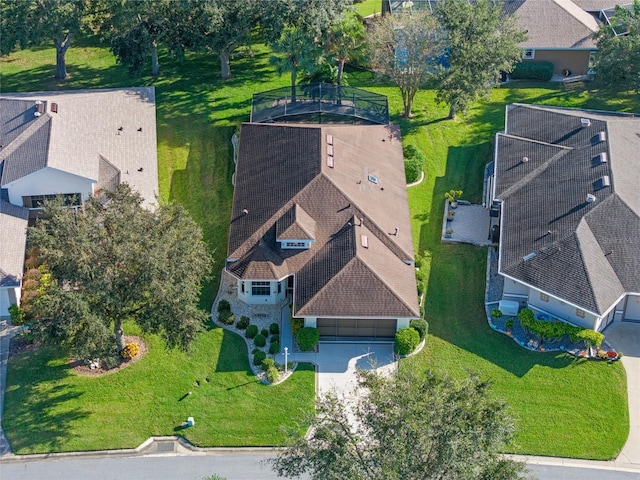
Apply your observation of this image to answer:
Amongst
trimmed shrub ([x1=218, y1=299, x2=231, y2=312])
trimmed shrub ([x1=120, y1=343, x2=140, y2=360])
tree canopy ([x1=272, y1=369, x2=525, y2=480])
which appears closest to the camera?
tree canopy ([x1=272, y1=369, x2=525, y2=480])

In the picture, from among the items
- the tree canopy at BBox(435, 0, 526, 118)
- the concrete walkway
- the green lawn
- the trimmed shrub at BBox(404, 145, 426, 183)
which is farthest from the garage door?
the tree canopy at BBox(435, 0, 526, 118)

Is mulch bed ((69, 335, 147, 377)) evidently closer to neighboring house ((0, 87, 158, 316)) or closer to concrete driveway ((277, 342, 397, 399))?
neighboring house ((0, 87, 158, 316))

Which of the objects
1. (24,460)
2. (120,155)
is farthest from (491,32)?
(24,460)

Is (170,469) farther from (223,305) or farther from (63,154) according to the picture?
(63,154)

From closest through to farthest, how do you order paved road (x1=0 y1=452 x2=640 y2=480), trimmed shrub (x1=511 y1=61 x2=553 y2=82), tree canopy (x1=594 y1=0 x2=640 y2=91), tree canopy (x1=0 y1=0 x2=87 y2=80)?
paved road (x1=0 y1=452 x2=640 y2=480) → tree canopy (x1=0 y1=0 x2=87 y2=80) → tree canopy (x1=594 y1=0 x2=640 y2=91) → trimmed shrub (x1=511 y1=61 x2=553 y2=82)

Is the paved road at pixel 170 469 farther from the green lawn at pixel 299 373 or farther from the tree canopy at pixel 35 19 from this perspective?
the tree canopy at pixel 35 19

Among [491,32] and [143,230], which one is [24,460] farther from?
[491,32]

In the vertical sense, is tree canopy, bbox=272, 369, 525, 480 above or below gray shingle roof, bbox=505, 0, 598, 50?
below
